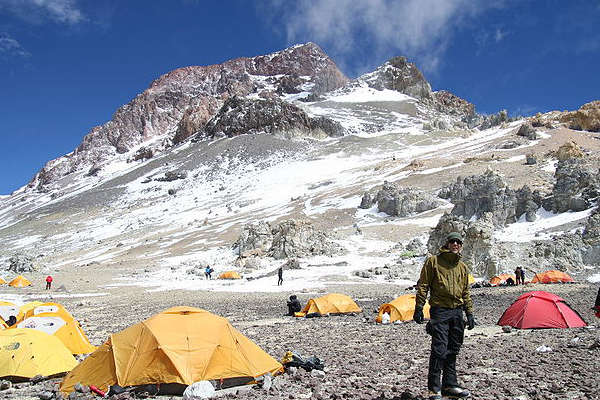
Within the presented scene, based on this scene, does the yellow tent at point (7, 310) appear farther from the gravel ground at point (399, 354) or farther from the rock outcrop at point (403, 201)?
the rock outcrop at point (403, 201)

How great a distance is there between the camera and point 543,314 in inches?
508

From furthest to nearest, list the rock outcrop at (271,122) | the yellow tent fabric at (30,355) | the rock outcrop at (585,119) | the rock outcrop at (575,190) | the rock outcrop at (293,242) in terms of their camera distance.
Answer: the rock outcrop at (271,122) → the rock outcrop at (585,119) → the rock outcrop at (293,242) → the rock outcrop at (575,190) → the yellow tent fabric at (30,355)

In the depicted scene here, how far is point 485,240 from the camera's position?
2997cm

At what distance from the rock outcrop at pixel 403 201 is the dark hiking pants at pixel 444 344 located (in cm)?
5270

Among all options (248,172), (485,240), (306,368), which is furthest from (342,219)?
(248,172)

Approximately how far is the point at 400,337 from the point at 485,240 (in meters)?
19.8

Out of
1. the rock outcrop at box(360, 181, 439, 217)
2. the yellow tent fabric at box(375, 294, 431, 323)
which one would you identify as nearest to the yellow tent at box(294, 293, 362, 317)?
the yellow tent fabric at box(375, 294, 431, 323)

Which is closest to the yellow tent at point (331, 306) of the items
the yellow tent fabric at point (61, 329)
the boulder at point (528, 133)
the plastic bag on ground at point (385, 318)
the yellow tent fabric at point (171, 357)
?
the plastic bag on ground at point (385, 318)

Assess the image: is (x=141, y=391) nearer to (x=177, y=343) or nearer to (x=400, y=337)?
(x=177, y=343)

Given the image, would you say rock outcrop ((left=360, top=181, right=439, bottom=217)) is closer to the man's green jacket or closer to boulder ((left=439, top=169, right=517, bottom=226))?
boulder ((left=439, top=169, right=517, bottom=226))

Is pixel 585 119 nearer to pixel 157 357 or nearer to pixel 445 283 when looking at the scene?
pixel 445 283

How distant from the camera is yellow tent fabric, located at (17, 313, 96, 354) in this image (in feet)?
38.2

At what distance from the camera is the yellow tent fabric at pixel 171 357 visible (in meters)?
7.87

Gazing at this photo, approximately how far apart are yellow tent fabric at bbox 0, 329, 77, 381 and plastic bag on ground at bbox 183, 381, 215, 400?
394 cm
